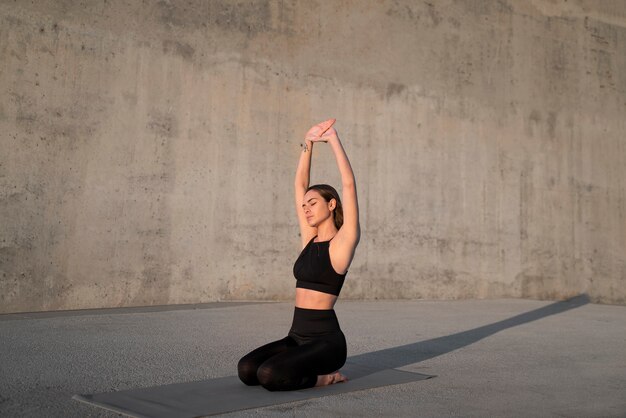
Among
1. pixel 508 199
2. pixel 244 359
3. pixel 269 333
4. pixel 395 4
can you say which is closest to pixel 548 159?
pixel 508 199

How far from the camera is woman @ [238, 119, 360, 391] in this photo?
8.98ft

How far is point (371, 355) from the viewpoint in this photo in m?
3.92

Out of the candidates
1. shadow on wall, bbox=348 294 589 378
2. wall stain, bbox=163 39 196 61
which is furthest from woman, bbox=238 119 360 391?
wall stain, bbox=163 39 196 61

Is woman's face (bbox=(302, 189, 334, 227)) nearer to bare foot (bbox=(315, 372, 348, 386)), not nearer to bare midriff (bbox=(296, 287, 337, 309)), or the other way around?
bare midriff (bbox=(296, 287, 337, 309))

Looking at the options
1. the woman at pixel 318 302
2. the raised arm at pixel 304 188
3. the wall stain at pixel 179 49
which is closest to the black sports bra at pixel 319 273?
the woman at pixel 318 302

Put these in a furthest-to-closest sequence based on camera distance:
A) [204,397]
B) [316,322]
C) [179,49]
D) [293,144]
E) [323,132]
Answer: [293,144], [179,49], [323,132], [316,322], [204,397]

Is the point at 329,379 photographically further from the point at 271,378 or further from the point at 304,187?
the point at 304,187

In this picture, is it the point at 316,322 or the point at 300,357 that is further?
the point at 316,322

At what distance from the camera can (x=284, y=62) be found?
7301mm

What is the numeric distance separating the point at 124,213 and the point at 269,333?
7.53 ft

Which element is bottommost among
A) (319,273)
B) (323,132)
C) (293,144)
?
(319,273)

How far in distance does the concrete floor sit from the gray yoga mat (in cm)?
7

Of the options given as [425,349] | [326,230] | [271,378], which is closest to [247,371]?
[271,378]

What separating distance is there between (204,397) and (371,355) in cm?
154
